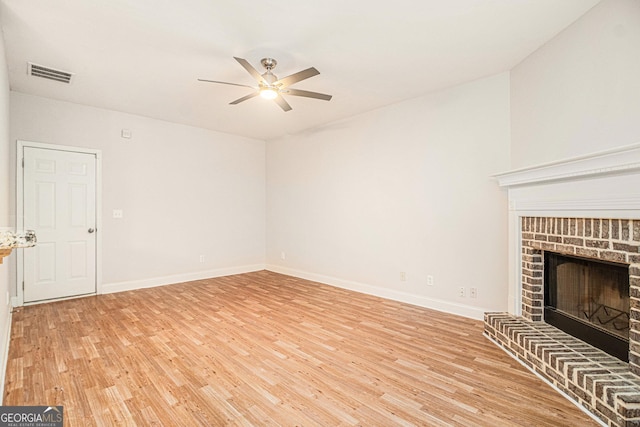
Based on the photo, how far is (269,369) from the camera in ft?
7.75

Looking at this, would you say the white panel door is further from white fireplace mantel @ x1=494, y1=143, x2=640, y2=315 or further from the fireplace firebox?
the fireplace firebox

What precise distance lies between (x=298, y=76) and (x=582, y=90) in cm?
231

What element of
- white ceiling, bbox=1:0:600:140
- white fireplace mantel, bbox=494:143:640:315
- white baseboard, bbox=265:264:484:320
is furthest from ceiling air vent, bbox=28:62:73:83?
white fireplace mantel, bbox=494:143:640:315

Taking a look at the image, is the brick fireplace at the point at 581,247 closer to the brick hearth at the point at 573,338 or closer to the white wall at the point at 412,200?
the brick hearth at the point at 573,338

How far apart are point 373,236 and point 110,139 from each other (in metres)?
4.24

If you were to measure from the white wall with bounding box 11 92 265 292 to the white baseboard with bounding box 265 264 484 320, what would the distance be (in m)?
1.56

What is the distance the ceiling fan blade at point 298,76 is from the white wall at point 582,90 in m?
2.08

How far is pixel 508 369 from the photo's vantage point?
91.4 inches

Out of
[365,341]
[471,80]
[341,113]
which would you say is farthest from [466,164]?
[365,341]

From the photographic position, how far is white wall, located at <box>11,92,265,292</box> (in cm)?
432

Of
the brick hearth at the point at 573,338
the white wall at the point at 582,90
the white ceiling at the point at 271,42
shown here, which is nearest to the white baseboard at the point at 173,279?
the white ceiling at the point at 271,42

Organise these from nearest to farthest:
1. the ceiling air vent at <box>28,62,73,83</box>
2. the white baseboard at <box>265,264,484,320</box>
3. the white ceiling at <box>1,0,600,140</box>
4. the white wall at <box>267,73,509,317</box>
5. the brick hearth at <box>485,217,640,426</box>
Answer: the brick hearth at <box>485,217,640,426</box>, the white ceiling at <box>1,0,600,140</box>, the ceiling air vent at <box>28,62,73,83</box>, the white wall at <box>267,73,509,317</box>, the white baseboard at <box>265,264,484,320</box>

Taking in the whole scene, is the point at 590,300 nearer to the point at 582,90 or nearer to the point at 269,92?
the point at 582,90

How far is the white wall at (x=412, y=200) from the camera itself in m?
3.36
